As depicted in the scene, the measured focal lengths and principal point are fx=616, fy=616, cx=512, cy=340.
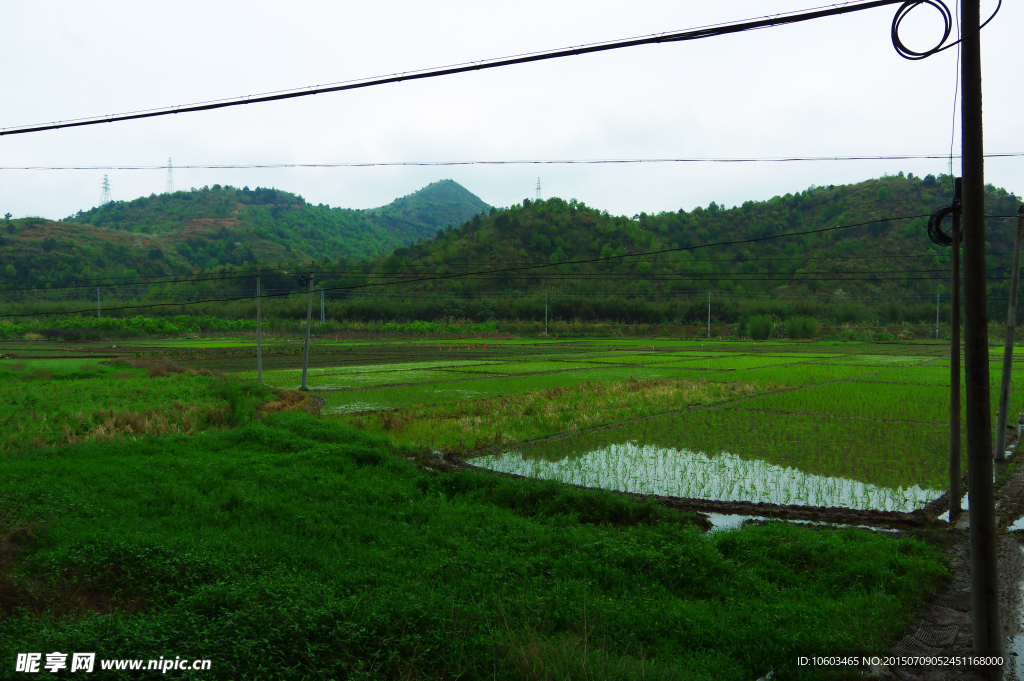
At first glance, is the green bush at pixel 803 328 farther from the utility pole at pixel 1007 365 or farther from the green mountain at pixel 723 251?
the utility pole at pixel 1007 365

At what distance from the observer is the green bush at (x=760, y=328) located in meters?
69.2

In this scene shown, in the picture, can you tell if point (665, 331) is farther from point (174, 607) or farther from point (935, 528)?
point (174, 607)

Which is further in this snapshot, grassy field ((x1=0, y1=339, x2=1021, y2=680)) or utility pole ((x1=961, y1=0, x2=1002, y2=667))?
grassy field ((x1=0, y1=339, x2=1021, y2=680))

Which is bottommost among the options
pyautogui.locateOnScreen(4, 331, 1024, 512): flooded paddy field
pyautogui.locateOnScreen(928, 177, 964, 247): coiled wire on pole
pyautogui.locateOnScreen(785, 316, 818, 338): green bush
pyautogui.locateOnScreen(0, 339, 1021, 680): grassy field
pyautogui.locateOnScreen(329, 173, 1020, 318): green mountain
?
pyautogui.locateOnScreen(4, 331, 1024, 512): flooded paddy field

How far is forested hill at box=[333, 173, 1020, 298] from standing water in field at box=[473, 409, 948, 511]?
2703 inches

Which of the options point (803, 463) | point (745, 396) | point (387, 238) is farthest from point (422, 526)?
point (387, 238)

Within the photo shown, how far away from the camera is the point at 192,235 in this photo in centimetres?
10475

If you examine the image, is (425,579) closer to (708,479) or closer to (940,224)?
(708,479)

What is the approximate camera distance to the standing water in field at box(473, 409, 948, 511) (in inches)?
409

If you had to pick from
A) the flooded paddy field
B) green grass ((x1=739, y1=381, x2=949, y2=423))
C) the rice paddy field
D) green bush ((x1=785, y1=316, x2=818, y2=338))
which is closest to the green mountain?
green bush ((x1=785, y1=316, x2=818, y2=338))

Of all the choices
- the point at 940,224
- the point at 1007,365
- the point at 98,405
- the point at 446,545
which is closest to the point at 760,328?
the point at 1007,365

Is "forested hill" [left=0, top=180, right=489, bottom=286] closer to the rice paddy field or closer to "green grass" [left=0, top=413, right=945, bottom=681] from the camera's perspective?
the rice paddy field

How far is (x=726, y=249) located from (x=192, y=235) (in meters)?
89.6

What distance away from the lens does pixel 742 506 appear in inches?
377
